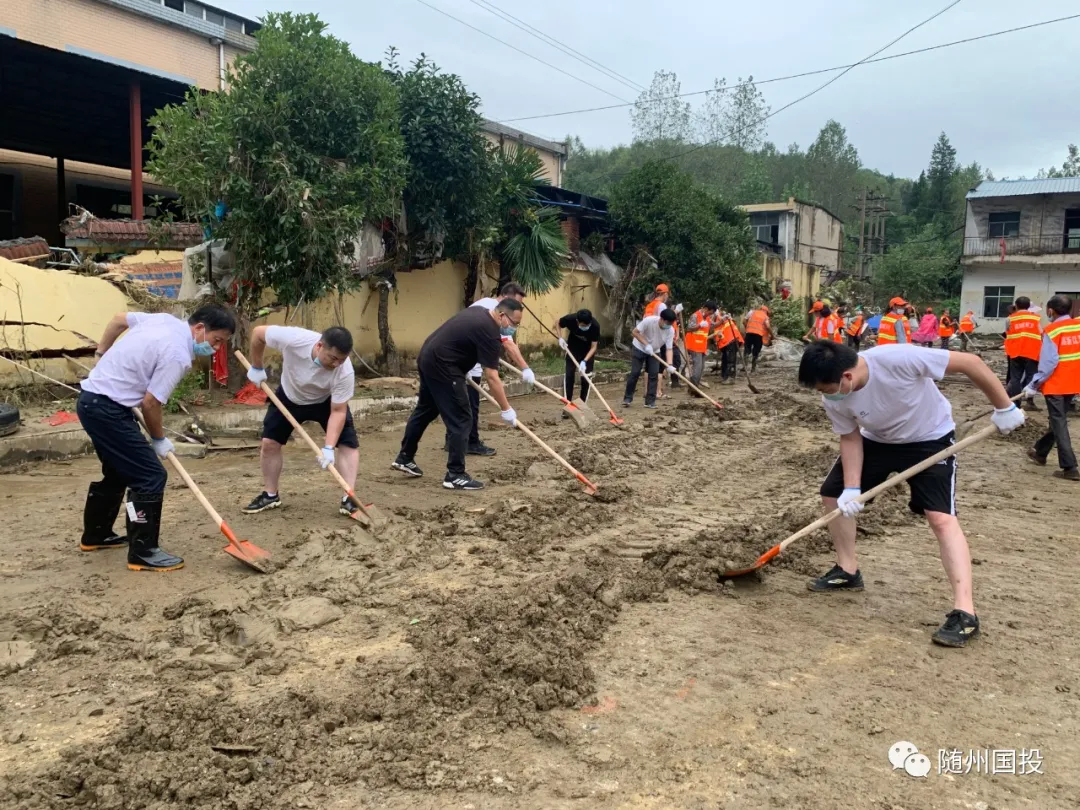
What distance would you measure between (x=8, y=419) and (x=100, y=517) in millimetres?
3153

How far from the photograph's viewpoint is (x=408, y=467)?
6734 millimetres

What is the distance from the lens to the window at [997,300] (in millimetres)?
33062

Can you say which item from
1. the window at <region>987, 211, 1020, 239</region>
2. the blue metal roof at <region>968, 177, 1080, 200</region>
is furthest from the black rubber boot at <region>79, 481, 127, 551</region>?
the window at <region>987, 211, 1020, 239</region>

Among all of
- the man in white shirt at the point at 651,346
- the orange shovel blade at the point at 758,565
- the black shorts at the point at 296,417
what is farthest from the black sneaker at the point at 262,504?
the man in white shirt at the point at 651,346

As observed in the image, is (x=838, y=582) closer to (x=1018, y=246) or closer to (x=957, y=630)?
(x=957, y=630)

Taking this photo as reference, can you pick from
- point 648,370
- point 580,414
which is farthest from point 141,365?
point 648,370

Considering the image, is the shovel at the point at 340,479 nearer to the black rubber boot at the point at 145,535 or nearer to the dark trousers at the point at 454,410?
the black rubber boot at the point at 145,535

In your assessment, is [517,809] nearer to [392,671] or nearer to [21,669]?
[392,671]

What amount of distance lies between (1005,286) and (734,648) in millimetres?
35608

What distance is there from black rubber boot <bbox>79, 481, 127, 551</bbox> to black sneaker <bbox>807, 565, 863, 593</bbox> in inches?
153

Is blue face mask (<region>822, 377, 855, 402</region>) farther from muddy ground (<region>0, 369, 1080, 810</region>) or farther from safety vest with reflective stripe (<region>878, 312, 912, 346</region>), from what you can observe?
safety vest with reflective stripe (<region>878, 312, 912, 346</region>)

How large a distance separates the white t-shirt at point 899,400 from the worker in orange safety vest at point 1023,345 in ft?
24.2

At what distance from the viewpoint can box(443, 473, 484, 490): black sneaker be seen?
634 centimetres

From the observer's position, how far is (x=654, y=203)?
54.7 ft
